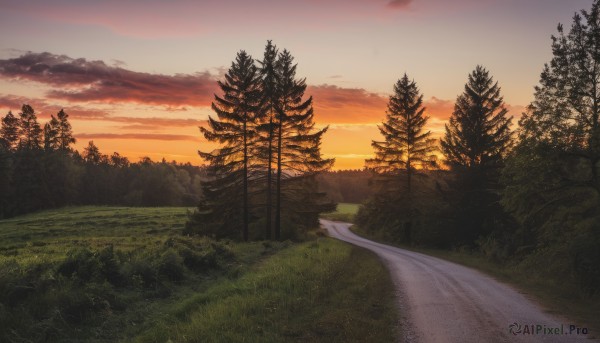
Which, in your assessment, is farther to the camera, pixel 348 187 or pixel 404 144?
pixel 348 187

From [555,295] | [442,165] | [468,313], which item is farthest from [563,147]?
[442,165]

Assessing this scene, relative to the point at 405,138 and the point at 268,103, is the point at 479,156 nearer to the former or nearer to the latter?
the point at 405,138

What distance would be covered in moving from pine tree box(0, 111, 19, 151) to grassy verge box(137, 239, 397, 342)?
10277cm

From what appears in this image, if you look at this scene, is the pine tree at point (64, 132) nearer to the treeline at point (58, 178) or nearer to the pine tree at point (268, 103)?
the treeline at point (58, 178)

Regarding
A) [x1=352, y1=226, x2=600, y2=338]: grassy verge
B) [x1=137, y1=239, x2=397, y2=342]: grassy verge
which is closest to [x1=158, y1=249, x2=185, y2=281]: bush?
[x1=137, y1=239, x2=397, y2=342]: grassy verge

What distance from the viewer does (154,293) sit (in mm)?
13875

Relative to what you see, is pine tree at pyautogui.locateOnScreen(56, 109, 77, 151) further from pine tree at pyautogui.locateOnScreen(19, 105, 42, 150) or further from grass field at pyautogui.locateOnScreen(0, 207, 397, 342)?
grass field at pyautogui.locateOnScreen(0, 207, 397, 342)

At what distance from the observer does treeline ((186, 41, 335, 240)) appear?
33812 mm

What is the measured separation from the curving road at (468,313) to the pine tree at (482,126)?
1967 centimetres

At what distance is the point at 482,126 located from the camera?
34281 mm

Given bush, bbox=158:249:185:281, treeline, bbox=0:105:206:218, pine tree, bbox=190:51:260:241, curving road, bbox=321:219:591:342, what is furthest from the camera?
treeline, bbox=0:105:206:218

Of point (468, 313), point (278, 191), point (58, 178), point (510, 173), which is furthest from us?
point (58, 178)

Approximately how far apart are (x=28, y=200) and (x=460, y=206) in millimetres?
85461

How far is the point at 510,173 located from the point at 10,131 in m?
109
